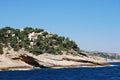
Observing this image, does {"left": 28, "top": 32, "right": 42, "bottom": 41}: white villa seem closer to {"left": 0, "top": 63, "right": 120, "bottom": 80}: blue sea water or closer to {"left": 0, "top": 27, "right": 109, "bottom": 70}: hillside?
{"left": 0, "top": 27, "right": 109, "bottom": 70}: hillside

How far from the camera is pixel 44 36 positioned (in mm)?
168875

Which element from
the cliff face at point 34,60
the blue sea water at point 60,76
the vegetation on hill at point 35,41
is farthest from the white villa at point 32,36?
the blue sea water at point 60,76

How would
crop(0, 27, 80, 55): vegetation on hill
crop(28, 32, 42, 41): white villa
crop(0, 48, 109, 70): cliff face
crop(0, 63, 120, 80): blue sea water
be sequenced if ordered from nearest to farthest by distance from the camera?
crop(0, 63, 120, 80): blue sea water < crop(0, 48, 109, 70): cliff face < crop(0, 27, 80, 55): vegetation on hill < crop(28, 32, 42, 41): white villa

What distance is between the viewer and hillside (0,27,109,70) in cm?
14350

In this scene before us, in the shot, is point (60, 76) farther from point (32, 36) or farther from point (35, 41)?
point (32, 36)

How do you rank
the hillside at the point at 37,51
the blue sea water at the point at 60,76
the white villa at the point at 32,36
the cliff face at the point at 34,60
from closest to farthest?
the blue sea water at the point at 60,76 → the cliff face at the point at 34,60 → the hillside at the point at 37,51 → the white villa at the point at 32,36

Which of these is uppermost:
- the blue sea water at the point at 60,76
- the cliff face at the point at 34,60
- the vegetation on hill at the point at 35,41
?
the vegetation on hill at the point at 35,41

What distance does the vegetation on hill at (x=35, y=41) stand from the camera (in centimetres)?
15362

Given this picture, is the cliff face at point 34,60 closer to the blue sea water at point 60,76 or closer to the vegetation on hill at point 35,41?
the vegetation on hill at point 35,41

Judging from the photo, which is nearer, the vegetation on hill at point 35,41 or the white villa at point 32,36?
the vegetation on hill at point 35,41

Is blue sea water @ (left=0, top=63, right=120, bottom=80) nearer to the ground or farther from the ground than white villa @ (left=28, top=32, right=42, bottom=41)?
nearer to the ground

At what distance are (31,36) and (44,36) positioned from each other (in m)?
5.76

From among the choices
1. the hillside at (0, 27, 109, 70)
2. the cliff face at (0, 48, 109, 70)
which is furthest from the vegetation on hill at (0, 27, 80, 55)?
the cliff face at (0, 48, 109, 70)

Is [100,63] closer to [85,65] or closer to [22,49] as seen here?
[85,65]
